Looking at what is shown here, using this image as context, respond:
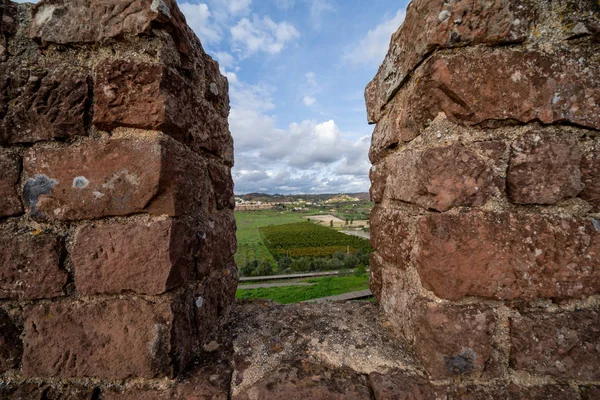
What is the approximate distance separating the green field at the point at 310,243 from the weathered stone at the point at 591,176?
125 ft

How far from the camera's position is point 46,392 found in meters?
1.26

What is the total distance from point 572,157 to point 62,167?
7.50 ft

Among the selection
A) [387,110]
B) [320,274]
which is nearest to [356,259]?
[320,274]

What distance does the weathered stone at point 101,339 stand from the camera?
1250 mm

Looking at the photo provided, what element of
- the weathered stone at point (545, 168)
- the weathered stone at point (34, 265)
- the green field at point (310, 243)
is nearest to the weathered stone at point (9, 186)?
the weathered stone at point (34, 265)

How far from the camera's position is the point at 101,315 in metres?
1.28

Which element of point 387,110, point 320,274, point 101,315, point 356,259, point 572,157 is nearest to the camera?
point 572,157

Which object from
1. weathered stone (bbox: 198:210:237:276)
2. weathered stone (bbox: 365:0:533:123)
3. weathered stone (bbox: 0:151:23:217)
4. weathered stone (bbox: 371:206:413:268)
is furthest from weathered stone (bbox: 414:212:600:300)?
weathered stone (bbox: 0:151:23:217)

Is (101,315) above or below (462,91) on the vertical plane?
below

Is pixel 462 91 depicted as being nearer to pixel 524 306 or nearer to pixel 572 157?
pixel 572 157

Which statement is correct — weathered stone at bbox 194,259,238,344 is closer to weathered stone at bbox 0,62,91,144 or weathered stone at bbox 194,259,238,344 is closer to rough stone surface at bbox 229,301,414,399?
rough stone surface at bbox 229,301,414,399

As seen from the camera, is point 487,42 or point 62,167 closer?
point 487,42

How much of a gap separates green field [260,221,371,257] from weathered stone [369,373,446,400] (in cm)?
3810

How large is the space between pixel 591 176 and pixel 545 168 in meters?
0.22
